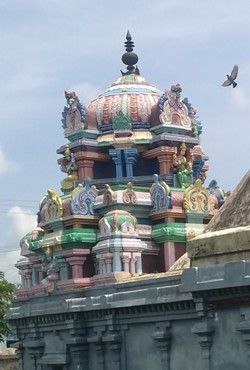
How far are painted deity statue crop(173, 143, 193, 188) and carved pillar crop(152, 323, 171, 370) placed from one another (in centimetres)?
760

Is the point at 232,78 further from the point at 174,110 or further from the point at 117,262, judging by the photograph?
the point at 174,110

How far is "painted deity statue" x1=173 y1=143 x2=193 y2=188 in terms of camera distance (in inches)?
898

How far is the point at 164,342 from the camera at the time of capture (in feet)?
50.8

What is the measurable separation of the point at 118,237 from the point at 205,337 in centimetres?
743

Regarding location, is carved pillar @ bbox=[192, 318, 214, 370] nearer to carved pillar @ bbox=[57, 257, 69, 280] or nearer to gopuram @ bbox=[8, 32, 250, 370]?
gopuram @ bbox=[8, 32, 250, 370]

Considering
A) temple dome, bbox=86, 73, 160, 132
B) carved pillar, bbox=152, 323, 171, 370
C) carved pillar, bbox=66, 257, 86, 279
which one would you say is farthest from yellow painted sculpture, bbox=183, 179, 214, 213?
carved pillar, bbox=152, 323, 171, 370

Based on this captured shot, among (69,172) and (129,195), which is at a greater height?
(69,172)

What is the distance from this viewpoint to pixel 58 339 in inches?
757

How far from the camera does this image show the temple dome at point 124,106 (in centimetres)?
2348

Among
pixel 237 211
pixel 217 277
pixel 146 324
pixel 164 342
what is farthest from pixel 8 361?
pixel 217 277

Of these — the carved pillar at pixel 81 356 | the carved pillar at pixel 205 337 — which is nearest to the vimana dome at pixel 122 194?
the carved pillar at pixel 81 356

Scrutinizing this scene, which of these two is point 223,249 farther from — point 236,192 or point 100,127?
point 100,127

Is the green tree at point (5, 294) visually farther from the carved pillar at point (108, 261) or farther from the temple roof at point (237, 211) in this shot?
the temple roof at point (237, 211)

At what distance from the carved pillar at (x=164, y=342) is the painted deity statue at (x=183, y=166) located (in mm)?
7604
